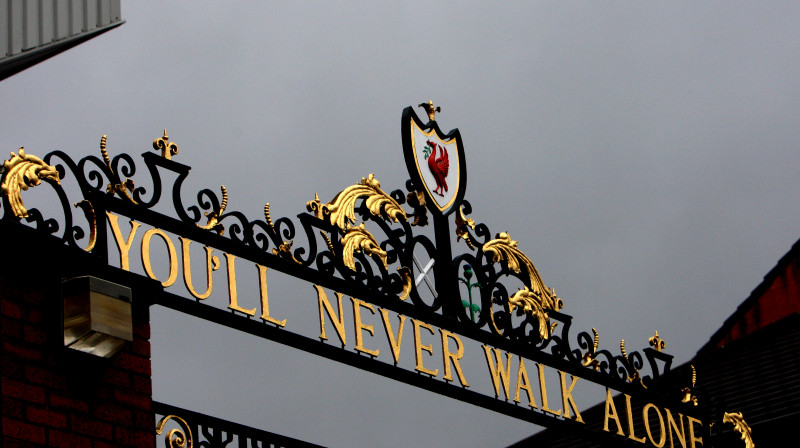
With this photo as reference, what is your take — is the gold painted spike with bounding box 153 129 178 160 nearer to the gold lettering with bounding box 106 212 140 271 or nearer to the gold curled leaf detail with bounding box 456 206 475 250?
the gold lettering with bounding box 106 212 140 271

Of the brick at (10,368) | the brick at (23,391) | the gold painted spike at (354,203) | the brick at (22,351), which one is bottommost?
the brick at (23,391)

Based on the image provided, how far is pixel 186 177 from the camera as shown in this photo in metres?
7.53

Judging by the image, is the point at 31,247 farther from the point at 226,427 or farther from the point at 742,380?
the point at 742,380

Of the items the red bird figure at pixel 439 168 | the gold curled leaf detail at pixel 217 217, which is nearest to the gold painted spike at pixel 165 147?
the gold curled leaf detail at pixel 217 217

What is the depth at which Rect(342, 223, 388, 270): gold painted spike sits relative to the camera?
827cm

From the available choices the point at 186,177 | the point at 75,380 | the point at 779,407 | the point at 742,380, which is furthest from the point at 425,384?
the point at 742,380

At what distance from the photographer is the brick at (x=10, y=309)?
20.5ft

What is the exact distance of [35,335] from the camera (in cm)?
637

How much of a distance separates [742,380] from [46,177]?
8830 millimetres

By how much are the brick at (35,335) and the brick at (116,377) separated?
1.09 ft

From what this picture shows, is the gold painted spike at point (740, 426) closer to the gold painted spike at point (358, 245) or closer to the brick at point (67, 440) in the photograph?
the gold painted spike at point (358, 245)

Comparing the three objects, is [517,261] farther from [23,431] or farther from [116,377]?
[23,431]

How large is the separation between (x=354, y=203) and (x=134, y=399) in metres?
2.27

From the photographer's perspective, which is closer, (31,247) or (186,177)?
(31,247)
